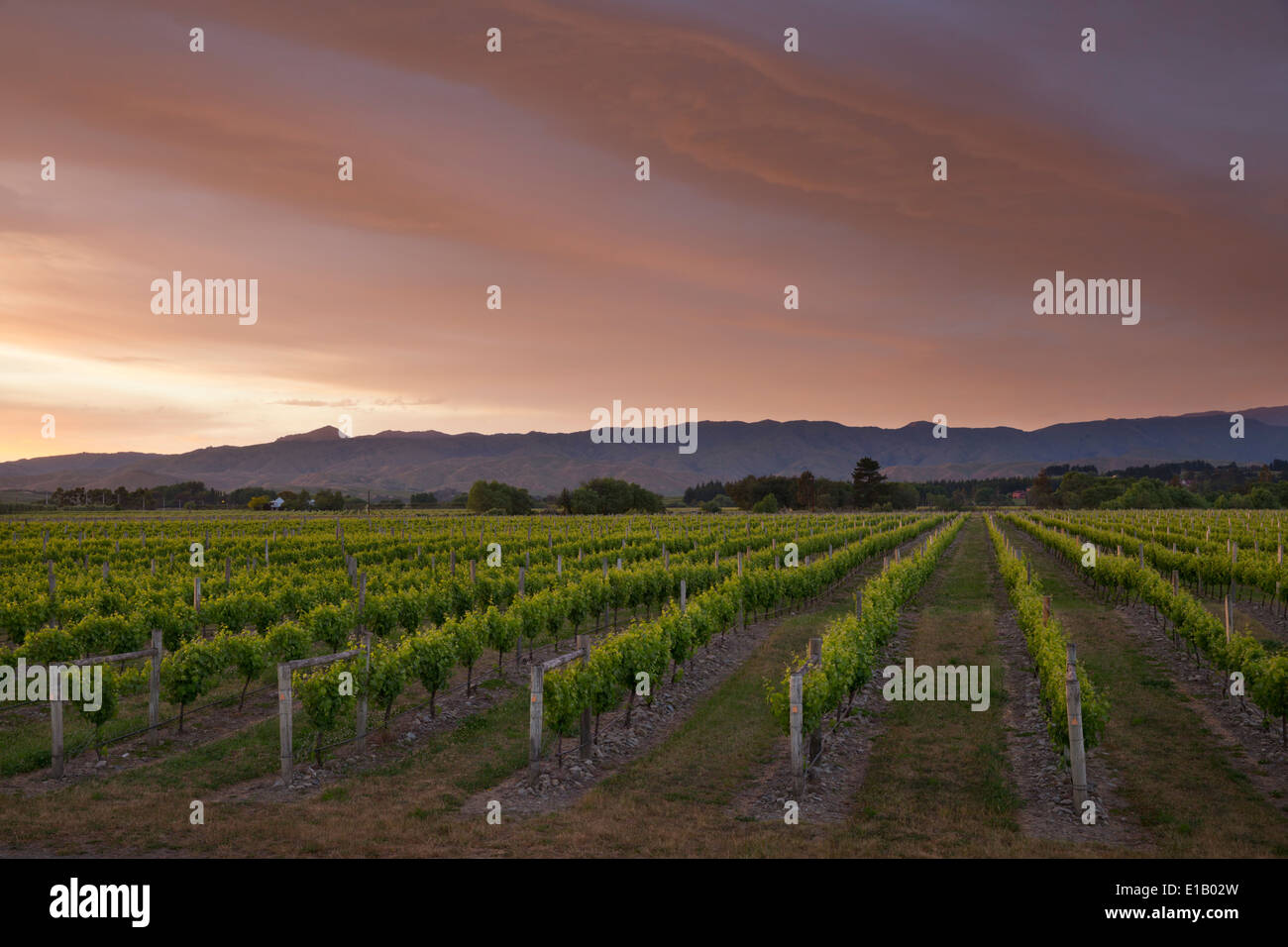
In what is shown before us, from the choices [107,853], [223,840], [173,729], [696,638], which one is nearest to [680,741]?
[696,638]

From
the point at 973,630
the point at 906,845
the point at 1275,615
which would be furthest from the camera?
the point at 1275,615

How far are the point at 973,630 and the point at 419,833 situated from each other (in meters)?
18.2

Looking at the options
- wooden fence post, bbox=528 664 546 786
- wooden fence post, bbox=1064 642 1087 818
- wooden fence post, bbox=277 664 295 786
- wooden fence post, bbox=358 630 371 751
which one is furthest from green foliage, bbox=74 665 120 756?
wooden fence post, bbox=1064 642 1087 818

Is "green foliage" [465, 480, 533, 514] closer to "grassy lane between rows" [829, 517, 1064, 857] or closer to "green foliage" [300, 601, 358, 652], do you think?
"green foliage" [300, 601, 358, 652]

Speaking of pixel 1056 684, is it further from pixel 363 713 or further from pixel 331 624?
pixel 331 624

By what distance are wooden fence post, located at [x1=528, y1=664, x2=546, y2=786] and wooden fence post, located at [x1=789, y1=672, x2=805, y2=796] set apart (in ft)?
11.6

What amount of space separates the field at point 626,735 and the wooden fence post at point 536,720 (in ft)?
0.14

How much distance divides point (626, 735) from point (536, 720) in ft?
8.71

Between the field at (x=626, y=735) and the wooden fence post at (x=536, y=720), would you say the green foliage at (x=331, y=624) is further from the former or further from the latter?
the wooden fence post at (x=536, y=720)

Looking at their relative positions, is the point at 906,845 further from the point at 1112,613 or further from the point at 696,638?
the point at 1112,613

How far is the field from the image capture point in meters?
9.30

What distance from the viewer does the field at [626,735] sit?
366 inches

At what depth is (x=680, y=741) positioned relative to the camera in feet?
43.5

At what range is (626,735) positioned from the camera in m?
13.5
